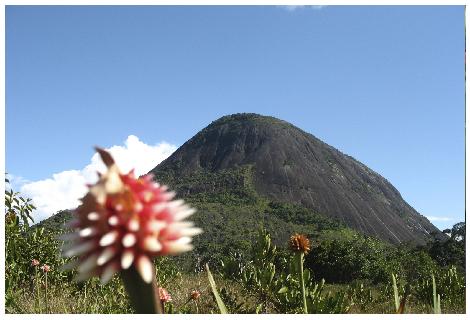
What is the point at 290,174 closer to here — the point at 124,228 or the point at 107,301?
the point at 107,301

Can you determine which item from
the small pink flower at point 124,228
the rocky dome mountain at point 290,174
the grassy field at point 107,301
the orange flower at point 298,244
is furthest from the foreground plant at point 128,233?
the rocky dome mountain at point 290,174

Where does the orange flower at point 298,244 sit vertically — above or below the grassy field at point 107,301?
above

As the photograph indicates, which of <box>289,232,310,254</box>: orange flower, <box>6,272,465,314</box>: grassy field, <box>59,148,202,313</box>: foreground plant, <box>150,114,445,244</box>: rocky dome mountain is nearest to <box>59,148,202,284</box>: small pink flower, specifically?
<box>59,148,202,313</box>: foreground plant

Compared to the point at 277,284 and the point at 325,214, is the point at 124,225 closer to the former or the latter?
the point at 277,284

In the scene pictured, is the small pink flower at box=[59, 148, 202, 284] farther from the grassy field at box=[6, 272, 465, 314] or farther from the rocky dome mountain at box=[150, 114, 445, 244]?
the rocky dome mountain at box=[150, 114, 445, 244]

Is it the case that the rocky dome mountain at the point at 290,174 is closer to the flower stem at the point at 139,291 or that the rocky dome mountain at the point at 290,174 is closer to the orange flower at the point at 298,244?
the orange flower at the point at 298,244

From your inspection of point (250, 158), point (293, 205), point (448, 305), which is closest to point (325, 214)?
point (293, 205)
